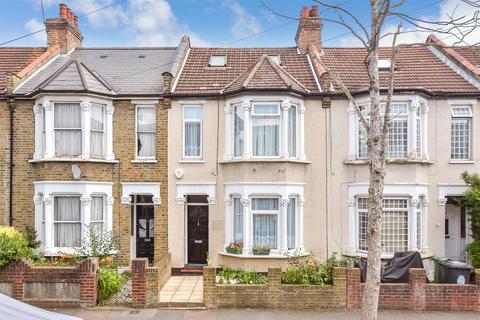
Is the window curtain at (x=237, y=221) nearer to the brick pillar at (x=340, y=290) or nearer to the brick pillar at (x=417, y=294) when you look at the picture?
the brick pillar at (x=340, y=290)

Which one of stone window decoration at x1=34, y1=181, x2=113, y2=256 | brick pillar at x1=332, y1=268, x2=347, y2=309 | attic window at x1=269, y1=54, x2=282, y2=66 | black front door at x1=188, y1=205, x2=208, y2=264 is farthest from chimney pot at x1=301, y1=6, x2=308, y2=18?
brick pillar at x1=332, y1=268, x2=347, y2=309

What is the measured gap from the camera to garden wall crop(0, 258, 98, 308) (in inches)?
399

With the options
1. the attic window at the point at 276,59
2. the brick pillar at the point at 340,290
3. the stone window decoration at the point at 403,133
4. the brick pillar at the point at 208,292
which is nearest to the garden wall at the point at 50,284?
the brick pillar at the point at 208,292

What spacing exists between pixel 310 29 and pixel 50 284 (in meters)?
13.7

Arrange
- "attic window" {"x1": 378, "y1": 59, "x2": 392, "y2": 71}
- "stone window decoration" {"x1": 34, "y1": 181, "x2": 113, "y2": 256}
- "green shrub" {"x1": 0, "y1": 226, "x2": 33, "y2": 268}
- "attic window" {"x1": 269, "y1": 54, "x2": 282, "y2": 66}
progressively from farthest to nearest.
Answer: "attic window" {"x1": 269, "y1": 54, "x2": 282, "y2": 66}, "attic window" {"x1": 378, "y1": 59, "x2": 392, "y2": 71}, "stone window decoration" {"x1": 34, "y1": 181, "x2": 113, "y2": 256}, "green shrub" {"x1": 0, "y1": 226, "x2": 33, "y2": 268}

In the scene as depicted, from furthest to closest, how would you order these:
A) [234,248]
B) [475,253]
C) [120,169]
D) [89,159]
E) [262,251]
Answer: [120,169] < [89,159] < [234,248] < [262,251] < [475,253]

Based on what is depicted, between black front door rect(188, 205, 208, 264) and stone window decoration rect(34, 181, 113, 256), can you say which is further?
black front door rect(188, 205, 208, 264)

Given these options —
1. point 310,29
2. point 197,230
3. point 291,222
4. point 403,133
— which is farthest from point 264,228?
point 310,29

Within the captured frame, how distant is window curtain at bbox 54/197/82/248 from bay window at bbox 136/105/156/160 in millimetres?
2730

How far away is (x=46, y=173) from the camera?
1332cm

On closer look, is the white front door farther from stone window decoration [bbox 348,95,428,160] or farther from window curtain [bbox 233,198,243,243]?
window curtain [bbox 233,198,243,243]

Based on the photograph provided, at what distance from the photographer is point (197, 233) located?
14367 mm

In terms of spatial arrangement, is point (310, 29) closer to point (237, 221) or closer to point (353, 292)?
point (237, 221)

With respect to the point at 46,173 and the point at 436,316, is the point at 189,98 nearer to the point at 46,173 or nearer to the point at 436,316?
the point at 46,173
